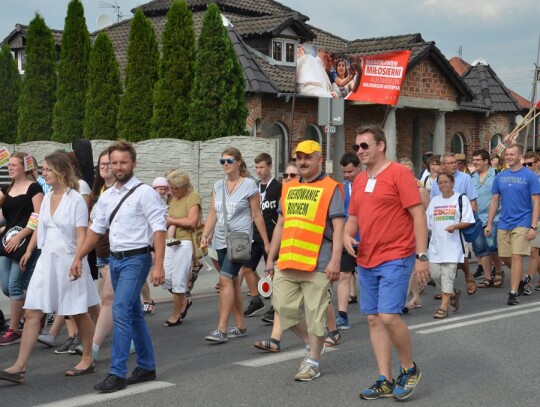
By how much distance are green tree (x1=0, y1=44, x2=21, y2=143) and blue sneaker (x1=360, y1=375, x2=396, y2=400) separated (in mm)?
27215

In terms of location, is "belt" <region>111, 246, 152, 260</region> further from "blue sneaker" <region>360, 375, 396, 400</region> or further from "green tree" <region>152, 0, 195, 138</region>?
"green tree" <region>152, 0, 195, 138</region>

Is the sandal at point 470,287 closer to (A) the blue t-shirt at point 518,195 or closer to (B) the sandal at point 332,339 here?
(A) the blue t-shirt at point 518,195

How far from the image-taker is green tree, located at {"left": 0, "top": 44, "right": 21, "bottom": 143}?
3191 centimetres

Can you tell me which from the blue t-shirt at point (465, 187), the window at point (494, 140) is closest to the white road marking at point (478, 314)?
the blue t-shirt at point (465, 187)

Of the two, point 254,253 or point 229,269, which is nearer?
point 229,269

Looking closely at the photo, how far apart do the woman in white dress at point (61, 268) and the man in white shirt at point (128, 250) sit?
384 millimetres

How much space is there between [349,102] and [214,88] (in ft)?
26.1

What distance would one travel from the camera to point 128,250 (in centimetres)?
680

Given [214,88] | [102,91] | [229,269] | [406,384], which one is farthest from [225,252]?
[102,91]

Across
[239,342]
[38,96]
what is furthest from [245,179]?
[38,96]

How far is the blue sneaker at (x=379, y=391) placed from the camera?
21.1ft

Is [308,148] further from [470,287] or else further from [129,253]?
[470,287]

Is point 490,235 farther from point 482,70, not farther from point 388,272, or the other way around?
point 482,70

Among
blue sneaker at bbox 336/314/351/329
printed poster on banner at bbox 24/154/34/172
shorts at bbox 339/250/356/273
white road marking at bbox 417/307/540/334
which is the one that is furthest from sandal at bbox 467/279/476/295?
printed poster on banner at bbox 24/154/34/172
